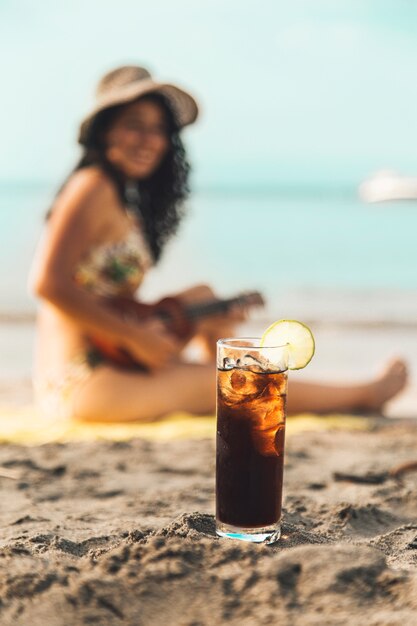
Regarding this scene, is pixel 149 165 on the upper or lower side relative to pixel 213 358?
upper

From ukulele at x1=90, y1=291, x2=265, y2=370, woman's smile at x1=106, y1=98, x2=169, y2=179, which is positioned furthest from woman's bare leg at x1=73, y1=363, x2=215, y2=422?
woman's smile at x1=106, y1=98, x2=169, y2=179

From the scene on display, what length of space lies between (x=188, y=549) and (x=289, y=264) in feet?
43.6

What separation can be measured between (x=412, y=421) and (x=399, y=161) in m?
48.7

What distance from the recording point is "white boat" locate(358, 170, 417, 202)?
4368mm

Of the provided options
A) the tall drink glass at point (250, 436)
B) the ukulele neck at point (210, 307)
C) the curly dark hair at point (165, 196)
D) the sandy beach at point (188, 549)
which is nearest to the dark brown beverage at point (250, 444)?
the tall drink glass at point (250, 436)

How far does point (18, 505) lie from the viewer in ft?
8.91

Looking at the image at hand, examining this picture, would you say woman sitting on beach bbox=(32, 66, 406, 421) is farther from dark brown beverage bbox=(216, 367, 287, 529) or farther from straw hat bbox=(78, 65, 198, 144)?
dark brown beverage bbox=(216, 367, 287, 529)

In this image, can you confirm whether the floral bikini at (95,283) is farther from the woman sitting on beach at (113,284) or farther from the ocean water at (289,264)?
the ocean water at (289,264)

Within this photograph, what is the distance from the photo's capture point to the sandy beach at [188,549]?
65.4 inches

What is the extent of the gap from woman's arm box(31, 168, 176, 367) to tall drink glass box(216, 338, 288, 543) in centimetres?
217

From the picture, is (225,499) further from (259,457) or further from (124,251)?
(124,251)

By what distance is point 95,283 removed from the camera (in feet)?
14.4

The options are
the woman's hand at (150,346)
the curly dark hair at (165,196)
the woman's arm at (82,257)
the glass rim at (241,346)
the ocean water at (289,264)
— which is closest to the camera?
the glass rim at (241,346)

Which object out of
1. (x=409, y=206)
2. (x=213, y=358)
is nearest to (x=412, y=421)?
(x=213, y=358)
